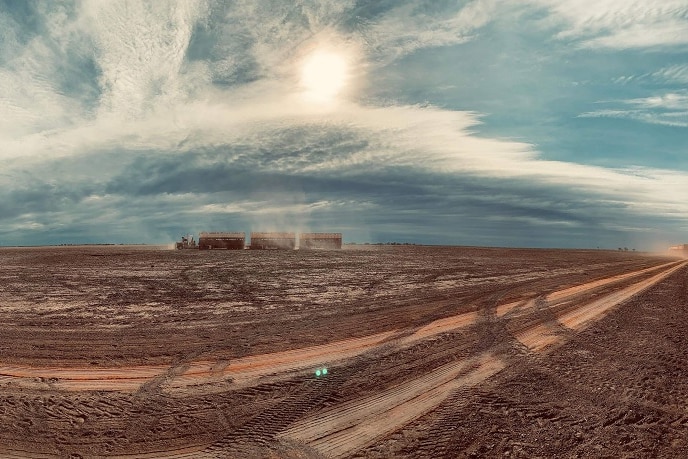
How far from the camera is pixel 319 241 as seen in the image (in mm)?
80938

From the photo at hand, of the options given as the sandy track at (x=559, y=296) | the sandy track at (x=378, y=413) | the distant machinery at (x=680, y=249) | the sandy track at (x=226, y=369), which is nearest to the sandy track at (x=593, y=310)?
the sandy track at (x=559, y=296)

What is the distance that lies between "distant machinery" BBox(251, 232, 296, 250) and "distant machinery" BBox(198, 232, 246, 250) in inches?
93.9

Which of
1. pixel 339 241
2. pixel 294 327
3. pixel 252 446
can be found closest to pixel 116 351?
pixel 294 327

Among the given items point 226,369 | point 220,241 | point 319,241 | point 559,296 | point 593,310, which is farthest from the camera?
point 319,241

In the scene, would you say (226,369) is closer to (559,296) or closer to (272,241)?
(559,296)

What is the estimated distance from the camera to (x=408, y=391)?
6.43m

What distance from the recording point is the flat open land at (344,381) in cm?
495

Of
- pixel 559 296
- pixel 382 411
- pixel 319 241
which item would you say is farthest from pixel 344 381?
pixel 319 241

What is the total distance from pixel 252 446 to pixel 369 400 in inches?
75.4

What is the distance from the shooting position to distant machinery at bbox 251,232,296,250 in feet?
244

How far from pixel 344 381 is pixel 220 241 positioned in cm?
7003

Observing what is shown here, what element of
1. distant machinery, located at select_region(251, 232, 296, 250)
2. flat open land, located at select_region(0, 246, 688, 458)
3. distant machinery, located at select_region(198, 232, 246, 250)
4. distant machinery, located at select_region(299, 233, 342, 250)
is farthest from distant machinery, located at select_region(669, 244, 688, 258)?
flat open land, located at select_region(0, 246, 688, 458)

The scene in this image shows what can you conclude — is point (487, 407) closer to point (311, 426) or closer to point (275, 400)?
point (311, 426)

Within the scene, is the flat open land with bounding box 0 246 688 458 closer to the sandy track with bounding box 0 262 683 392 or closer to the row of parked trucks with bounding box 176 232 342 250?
the sandy track with bounding box 0 262 683 392
